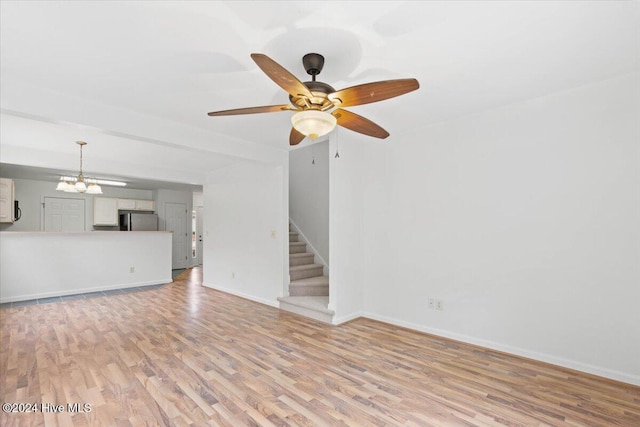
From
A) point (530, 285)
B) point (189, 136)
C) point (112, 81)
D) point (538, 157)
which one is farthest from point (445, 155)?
point (112, 81)

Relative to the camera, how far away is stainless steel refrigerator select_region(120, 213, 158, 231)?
7.51 metres

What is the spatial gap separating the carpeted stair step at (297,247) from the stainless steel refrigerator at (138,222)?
4.34 metres

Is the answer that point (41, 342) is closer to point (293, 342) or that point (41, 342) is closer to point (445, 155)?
point (293, 342)

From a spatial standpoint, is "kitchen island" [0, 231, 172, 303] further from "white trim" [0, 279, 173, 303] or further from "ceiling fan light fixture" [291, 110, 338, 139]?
"ceiling fan light fixture" [291, 110, 338, 139]

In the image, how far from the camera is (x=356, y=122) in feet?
7.67

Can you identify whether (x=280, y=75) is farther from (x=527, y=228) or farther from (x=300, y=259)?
(x=300, y=259)

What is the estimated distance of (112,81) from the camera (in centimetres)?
244

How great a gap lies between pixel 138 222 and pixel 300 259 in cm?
475

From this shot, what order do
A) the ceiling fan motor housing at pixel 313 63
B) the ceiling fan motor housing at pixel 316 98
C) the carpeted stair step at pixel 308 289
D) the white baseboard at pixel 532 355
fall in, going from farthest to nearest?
1. the carpeted stair step at pixel 308 289
2. the white baseboard at pixel 532 355
3. the ceiling fan motor housing at pixel 313 63
4. the ceiling fan motor housing at pixel 316 98

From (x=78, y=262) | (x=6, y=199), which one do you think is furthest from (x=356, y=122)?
(x=6, y=199)

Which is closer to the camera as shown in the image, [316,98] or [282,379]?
[316,98]

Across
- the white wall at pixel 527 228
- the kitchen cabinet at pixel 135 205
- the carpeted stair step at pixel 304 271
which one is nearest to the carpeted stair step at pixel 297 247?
the carpeted stair step at pixel 304 271

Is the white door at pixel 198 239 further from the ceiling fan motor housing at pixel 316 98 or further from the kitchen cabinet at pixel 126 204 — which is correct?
the ceiling fan motor housing at pixel 316 98

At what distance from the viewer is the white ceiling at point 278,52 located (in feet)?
5.48
